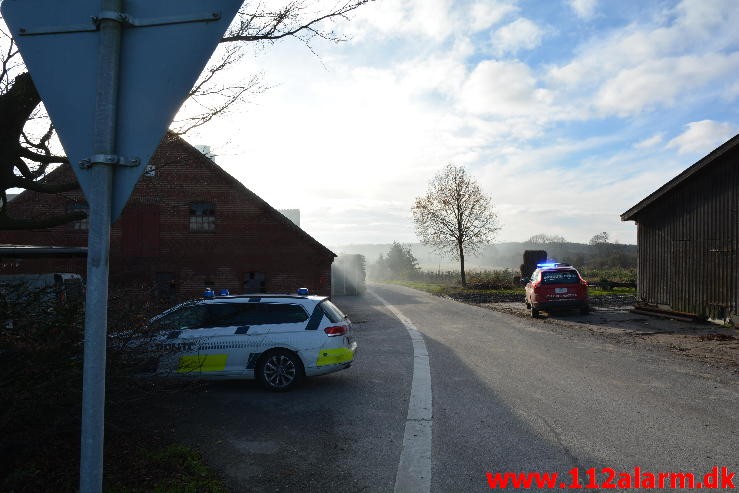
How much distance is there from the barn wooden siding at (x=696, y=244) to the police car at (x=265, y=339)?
42.0ft

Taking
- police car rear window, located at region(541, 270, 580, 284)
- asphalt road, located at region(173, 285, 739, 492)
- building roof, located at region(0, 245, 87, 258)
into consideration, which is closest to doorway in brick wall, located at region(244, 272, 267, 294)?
police car rear window, located at region(541, 270, 580, 284)

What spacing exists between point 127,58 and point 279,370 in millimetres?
6239

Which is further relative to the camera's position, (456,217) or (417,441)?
(456,217)

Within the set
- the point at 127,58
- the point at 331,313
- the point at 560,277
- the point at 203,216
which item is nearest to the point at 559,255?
the point at 560,277

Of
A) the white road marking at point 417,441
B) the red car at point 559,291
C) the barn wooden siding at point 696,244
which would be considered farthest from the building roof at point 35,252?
the barn wooden siding at point 696,244

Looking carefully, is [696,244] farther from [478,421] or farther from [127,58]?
[127,58]

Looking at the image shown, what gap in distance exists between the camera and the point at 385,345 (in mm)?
12688

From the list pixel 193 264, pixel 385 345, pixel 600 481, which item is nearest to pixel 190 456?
pixel 600 481

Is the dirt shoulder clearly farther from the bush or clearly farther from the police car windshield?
the bush

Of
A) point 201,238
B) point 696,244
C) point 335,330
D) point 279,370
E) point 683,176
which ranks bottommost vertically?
point 279,370

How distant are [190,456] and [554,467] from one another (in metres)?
3.20

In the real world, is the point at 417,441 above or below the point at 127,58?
below

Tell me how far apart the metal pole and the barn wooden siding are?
16941mm

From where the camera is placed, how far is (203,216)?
73.6 feet
